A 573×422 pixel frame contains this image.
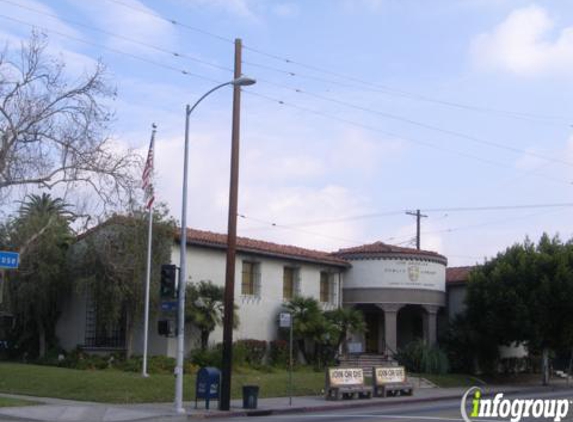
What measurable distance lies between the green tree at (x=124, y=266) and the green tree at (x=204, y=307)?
1.48 metres

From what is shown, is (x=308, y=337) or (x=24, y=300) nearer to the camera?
(x=24, y=300)

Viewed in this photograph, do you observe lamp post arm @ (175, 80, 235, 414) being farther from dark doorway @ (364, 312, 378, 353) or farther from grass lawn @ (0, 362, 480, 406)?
dark doorway @ (364, 312, 378, 353)

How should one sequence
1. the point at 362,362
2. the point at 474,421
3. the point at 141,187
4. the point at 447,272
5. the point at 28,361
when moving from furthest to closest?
the point at 447,272 < the point at 362,362 < the point at 28,361 < the point at 141,187 < the point at 474,421

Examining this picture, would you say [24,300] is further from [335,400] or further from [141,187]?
[335,400]

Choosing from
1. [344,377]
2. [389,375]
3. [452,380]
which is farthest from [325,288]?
[344,377]

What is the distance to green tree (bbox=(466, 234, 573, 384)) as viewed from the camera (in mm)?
39188

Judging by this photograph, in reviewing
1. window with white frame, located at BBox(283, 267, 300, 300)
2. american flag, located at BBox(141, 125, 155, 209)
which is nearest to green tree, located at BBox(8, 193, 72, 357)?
american flag, located at BBox(141, 125, 155, 209)

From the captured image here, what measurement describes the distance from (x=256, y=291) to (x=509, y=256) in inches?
511

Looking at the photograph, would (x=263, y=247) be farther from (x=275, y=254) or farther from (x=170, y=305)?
(x=170, y=305)

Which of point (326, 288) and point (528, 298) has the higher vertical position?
point (326, 288)

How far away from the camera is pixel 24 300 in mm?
36188

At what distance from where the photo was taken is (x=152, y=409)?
81.1 ft

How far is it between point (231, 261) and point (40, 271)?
43.6 ft

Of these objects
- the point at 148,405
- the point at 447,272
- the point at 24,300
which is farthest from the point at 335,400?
the point at 447,272
